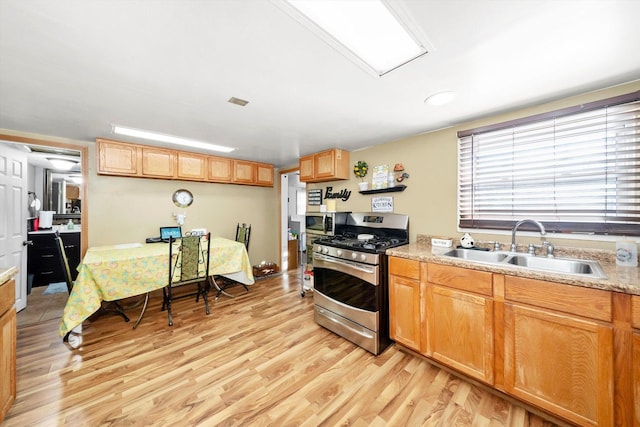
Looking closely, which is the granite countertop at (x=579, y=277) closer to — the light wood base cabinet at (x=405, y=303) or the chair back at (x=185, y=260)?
the light wood base cabinet at (x=405, y=303)

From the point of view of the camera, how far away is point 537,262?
5.92ft

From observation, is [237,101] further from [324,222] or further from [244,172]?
[244,172]

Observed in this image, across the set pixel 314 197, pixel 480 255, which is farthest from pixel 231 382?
pixel 314 197

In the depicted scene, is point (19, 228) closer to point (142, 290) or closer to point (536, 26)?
point (142, 290)

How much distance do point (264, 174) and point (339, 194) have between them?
1701mm

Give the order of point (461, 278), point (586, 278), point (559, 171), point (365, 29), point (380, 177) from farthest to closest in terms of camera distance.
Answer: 1. point (380, 177)
2. point (559, 171)
3. point (461, 278)
4. point (586, 278)
5. point (365, 29)

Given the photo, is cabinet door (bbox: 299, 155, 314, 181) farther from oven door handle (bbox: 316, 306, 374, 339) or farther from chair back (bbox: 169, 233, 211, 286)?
oven door handle (bbox: 316, 306, 374, 339)

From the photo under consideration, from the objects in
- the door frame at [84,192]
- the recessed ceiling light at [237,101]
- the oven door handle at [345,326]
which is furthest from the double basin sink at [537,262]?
the door frame at [84,192]

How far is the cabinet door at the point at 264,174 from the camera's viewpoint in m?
4.39

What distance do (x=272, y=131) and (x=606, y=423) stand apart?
129 inches

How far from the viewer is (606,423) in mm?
1229

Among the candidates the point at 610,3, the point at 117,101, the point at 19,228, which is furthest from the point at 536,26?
the point at 19,228

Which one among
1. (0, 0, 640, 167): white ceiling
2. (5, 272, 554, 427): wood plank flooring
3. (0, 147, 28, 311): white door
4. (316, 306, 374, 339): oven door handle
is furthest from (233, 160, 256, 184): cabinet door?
(316, 306, 374, 339): oven door handle

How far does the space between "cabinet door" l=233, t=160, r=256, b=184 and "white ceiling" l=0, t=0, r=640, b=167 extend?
1684 millimetres
